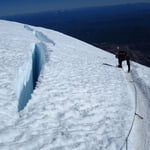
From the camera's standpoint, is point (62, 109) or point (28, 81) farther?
point (28, 81)

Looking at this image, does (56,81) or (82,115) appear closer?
(82,115)

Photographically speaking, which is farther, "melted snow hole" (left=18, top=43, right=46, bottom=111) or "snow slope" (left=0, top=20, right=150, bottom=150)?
"melted snow hole" (left=18, top=43, right=46, bottom=111)

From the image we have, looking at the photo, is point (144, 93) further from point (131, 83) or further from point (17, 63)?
point (17, 63)

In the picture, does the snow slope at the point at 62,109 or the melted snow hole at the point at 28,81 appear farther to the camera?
the melted snow hole at the point at 28,81

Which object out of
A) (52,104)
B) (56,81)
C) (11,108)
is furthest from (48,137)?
(56,81)

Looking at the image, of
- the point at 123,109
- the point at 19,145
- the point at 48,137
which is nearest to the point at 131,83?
the point at 123,109

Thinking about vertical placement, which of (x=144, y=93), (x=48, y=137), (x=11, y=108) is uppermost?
(x=11, y=108)

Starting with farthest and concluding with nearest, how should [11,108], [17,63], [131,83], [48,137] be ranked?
[131,83] → [17,63] → [11,108] → [48,137]

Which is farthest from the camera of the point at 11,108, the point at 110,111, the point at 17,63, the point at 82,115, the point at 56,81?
the point at 17,63

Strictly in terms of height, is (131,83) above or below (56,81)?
below

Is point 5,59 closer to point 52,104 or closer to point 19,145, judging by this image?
point 52,104

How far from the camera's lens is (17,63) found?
→ 10.6 metres

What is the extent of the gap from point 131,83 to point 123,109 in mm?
4506

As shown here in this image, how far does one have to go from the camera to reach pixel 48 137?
5.59 meters
